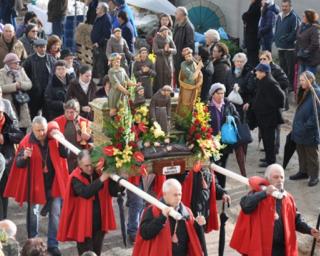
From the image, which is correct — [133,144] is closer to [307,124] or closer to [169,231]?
[169,231]

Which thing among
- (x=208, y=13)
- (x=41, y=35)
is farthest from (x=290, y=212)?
(x=208, y=13)

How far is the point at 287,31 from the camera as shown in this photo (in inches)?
692

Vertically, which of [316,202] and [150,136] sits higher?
[150,136]

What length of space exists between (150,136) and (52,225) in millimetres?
1684

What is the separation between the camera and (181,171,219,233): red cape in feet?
33.8

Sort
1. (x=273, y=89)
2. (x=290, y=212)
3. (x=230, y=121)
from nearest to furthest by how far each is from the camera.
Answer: (x=290, y=212), (x=230, y=121), (x=273, y=89)

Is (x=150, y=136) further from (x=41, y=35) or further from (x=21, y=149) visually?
(x=41, y=35)

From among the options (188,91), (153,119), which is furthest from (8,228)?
(188,91)

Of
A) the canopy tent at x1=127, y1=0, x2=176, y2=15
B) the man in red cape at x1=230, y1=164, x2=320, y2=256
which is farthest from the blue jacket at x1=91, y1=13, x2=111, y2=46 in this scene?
the man in red cape at x1=230, y1=164, x2=320, y2=256

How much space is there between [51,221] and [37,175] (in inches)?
23.8

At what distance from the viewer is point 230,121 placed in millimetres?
12547

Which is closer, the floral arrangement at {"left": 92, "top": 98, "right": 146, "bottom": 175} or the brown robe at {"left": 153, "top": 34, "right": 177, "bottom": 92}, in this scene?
the floral arrangement at {"left": 92, "top": 98, "right": 146, "bottom": 175}

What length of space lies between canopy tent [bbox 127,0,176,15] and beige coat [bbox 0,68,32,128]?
8761 millimetres

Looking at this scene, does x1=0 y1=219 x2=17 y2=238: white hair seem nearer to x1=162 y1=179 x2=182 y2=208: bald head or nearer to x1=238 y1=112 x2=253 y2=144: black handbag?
x1=162 y1=179 x2=182 y2=208: bald head
